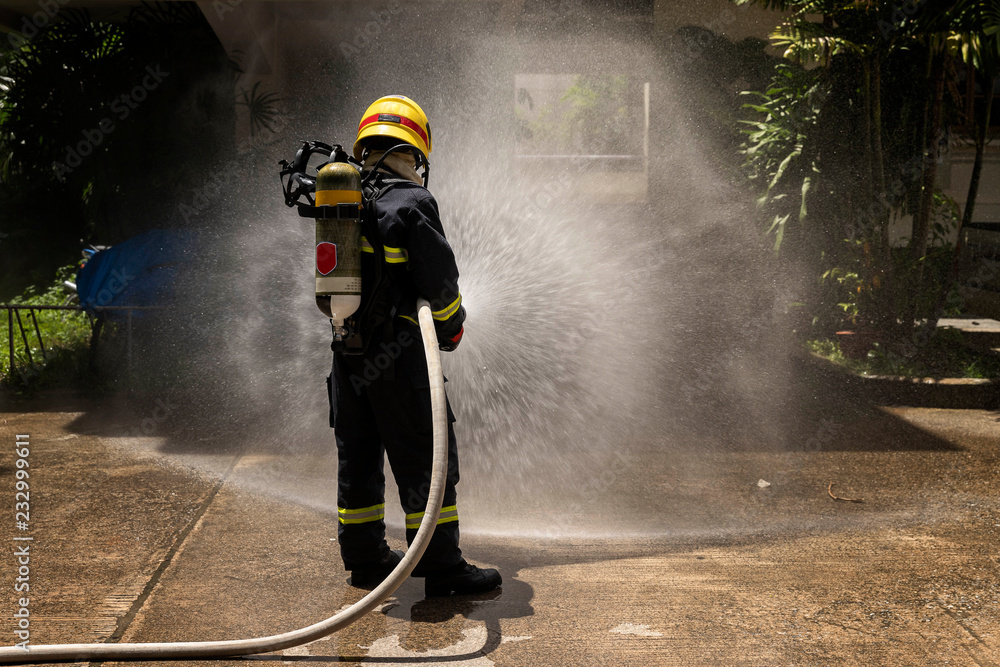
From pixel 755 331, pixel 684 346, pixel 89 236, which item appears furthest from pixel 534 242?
pixel 89 236

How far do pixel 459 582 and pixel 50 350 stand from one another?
610 cm

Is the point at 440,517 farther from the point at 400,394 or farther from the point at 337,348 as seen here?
the point at 337,348

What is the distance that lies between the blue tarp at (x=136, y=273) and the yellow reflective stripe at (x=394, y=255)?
4.52 metres

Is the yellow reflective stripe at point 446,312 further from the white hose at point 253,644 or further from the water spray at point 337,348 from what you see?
the white hose at point 253,644

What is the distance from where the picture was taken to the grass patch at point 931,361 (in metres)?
7.21

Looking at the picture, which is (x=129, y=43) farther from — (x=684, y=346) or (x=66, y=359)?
(x=684, y=346)

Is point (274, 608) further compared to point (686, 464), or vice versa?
point (686, 464)

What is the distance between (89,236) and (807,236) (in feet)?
23.2

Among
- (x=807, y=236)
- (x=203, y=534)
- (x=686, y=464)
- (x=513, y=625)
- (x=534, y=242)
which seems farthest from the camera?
(x=807, y=236)

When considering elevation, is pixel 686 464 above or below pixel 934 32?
below

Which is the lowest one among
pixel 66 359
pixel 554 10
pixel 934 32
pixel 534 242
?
pixel 66 359

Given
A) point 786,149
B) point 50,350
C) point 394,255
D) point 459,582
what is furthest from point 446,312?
point 50,350

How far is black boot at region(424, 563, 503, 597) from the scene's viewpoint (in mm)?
3148

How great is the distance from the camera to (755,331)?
27.1 feet
